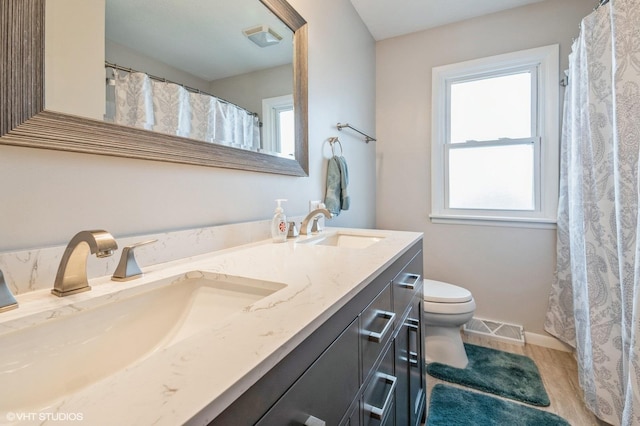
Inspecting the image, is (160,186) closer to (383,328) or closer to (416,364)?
(383,328)

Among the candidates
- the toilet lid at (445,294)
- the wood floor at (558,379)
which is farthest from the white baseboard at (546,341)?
the toilet lid at (445,294)

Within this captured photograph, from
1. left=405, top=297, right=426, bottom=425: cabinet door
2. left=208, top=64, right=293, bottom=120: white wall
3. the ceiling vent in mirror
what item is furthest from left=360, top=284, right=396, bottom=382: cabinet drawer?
the ceiling vent in mirror

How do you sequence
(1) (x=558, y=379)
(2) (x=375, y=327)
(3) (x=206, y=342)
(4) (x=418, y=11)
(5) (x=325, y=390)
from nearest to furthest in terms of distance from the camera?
(3) (x=206, y=342) → (5) (x=325, y=390) → (2) (x=375, y=327) → (1) (x=558, y=379) → (4) (x=418, y=11)

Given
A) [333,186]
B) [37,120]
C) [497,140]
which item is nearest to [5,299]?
[37,120]

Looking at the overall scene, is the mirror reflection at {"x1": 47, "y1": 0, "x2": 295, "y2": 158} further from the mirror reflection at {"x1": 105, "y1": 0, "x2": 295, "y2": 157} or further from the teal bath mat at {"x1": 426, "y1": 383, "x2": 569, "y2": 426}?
the teal bath mat at {"x1": 426, "y1": 383, "x2": 569, "y2": 426}

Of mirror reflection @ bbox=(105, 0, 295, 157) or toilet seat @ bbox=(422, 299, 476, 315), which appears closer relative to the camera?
mirror reflection @ bbox=(105, 0, 295, 157)

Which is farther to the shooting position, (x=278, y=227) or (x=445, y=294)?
(x=445, y=294)

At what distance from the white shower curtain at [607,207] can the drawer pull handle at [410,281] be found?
0.72 m

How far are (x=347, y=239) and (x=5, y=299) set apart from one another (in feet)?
→ 3.82

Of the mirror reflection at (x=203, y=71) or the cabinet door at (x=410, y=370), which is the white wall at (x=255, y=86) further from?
the cabinet door at (x=410, y=370)

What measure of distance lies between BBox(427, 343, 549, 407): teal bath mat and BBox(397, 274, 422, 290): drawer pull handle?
2.68 feet

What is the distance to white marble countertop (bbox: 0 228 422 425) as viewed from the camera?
0.87 feet

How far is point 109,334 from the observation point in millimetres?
553

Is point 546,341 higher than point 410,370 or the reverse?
the reverse
